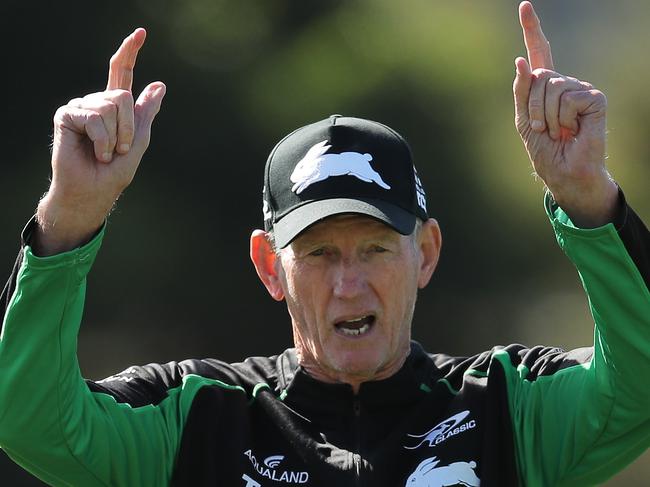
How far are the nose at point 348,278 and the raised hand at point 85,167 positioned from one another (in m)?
0.51

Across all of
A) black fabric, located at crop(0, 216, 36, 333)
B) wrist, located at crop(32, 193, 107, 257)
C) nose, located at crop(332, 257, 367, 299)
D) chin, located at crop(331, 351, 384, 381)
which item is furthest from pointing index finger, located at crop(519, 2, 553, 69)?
black fabric, located at crop(0, 216, 36, 333)

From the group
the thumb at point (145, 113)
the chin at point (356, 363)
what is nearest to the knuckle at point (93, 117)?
the thumb at point (145, 113)

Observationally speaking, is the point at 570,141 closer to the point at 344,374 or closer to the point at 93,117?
the point at 344,374

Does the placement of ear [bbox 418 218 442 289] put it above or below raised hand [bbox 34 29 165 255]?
below

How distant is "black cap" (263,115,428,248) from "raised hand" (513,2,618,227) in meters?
0.37

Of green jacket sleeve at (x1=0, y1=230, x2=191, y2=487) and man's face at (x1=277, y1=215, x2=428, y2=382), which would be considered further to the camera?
man's face at (x1=277, y1=215, x2=428, y2=382)

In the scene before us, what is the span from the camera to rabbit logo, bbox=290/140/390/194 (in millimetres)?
2885

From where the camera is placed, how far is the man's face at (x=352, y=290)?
282cm

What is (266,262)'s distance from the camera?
307cm

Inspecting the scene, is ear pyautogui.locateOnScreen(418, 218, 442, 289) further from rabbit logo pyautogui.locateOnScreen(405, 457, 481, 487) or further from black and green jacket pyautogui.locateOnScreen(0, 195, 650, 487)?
rabbit logo pyautogui.locateOnScreen(405, 457, 481, 487)

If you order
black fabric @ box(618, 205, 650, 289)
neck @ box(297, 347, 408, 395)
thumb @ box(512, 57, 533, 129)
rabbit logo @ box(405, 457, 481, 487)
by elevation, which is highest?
thumb @ box(512, 57, 533, 129)

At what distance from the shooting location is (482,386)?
284 cm

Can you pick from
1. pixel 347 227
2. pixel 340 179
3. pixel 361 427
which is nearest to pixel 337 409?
pixel 361 427

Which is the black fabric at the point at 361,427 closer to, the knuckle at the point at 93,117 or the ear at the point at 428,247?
the ear at the point at 428,247
